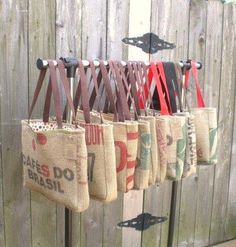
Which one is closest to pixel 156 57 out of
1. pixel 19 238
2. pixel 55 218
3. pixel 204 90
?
pixel 204 90

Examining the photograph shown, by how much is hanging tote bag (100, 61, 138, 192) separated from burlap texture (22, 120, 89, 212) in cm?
19

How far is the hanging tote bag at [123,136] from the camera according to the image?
1559 mm

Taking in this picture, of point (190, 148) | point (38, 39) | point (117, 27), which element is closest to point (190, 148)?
point (190, 148)

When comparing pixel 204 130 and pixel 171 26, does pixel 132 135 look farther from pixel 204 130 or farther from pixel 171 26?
pixel 171 26

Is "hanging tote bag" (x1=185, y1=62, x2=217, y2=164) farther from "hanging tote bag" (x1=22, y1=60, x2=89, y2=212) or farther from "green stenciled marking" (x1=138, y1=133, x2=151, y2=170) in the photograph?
"hanging tote bag" (x1=22, y1=60, x2=89, y2=212)

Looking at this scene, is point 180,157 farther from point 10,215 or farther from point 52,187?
point 10,215

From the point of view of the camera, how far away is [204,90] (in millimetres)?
2564

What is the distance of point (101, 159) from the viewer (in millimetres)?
1485

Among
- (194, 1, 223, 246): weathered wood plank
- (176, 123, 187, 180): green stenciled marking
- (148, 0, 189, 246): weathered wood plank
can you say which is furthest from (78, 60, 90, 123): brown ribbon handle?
(194, 1, 223, 246): weathered wood plank

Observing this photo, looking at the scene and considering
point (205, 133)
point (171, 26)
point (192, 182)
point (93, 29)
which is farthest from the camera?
point (192, 182)

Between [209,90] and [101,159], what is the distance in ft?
4.39

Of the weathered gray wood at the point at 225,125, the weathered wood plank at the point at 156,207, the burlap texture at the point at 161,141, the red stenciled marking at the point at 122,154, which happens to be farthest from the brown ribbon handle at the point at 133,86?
→ the weathered gray wood at the point at 225,125

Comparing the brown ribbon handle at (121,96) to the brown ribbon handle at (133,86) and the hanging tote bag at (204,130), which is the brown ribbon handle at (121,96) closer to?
the brown ribbon handle at (133,86)

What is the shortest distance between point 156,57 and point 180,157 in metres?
0.75
